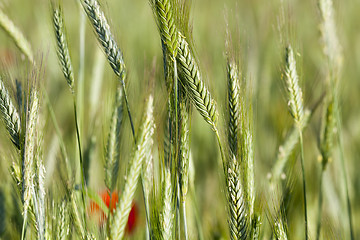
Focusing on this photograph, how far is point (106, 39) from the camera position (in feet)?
2.45

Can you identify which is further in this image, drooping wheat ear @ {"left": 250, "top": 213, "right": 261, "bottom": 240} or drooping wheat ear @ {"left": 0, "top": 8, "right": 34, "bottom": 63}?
drooping wheat ear @ {"left": 0, "top": 8, "right": 34, "bottom": 63}

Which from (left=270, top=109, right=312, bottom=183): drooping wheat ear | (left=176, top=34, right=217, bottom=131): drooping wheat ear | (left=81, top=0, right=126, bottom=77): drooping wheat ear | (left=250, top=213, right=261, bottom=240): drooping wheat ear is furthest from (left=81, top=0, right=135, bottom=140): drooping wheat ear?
(left=270, top=109, right=312, bottom=183): drooping wheat ear

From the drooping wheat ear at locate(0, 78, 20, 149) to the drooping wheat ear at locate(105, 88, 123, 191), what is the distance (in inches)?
7.8

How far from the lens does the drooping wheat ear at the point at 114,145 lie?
0.85 meters

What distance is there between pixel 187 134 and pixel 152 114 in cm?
8

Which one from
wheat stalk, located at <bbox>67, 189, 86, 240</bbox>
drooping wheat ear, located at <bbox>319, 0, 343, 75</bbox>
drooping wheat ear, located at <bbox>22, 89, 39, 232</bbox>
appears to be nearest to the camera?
drooping wheat ear, located at <bbox>22, 89, 39, 232</bbox>

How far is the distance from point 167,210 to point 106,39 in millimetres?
315

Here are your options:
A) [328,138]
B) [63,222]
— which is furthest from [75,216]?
[328,138]

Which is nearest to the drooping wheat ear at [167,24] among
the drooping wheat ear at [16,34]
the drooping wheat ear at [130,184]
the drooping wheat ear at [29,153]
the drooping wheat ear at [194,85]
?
the drooping wheat ear at [194,85]

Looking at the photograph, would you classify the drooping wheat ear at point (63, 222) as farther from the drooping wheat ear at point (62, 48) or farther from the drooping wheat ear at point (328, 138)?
the drooping wheat ear at point (328, 138)

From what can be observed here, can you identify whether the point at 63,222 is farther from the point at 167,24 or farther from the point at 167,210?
the point at 167,24

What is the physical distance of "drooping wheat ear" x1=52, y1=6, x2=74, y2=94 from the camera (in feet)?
2.54

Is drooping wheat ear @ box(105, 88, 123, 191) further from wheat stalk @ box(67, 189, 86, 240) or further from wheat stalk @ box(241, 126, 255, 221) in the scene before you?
wheat stalk @ box(241, 126, 255, 221)

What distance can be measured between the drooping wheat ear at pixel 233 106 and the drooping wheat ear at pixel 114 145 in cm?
26
